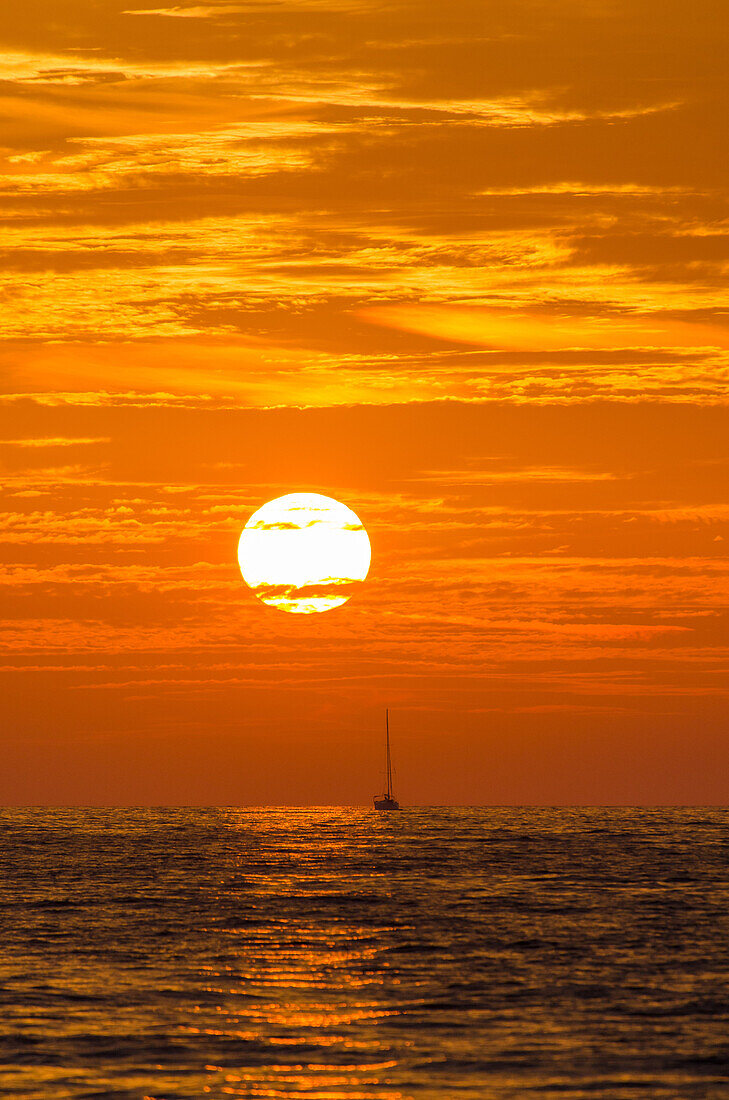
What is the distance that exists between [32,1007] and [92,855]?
93.4 meters

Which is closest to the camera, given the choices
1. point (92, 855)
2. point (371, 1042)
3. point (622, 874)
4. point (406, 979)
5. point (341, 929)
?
point (371, 1042)

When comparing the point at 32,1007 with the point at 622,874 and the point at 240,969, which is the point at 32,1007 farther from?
the point at 622,874

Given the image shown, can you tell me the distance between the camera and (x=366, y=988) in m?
42.3

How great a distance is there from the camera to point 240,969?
4644cm

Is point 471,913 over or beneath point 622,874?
beneath

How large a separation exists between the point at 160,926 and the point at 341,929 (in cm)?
788

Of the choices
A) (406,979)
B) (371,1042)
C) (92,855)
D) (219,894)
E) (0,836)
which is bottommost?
(371,1042)

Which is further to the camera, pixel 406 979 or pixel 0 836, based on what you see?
pixel 0 836

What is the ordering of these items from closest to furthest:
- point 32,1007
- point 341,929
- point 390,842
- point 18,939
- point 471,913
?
point 32,1007 → point 18,939 → point 341,929 → point 471,913 → point 390,842

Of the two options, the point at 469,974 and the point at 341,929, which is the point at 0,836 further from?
the point at 469,974

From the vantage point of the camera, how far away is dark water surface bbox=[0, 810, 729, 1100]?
30219mm

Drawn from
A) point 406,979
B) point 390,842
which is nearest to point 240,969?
point 406,979

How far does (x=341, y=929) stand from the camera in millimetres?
59469

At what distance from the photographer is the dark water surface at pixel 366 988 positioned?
3022 cm
